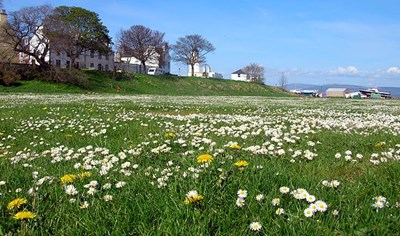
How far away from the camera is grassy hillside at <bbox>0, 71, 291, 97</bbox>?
45.9 metres

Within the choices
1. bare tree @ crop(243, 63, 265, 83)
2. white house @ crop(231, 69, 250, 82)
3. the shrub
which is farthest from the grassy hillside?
white house @ crop(231, 69, 250, 82)

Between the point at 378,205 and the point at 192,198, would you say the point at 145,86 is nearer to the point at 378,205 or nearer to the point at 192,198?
the point at 192,198

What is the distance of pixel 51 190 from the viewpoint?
3230mm

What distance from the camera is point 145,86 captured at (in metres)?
64.9

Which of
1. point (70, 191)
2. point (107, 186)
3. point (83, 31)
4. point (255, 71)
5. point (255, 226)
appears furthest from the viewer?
point (255, 71)

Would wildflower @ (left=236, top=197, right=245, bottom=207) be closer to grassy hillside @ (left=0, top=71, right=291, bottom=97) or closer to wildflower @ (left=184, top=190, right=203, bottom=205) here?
wildflower @ (left=184, top=190, right=203, bottom=205)

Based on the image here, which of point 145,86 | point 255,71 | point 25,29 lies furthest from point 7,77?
point 255,71

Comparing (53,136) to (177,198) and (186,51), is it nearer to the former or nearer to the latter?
(177,198)

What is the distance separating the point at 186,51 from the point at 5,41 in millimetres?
A: 60225

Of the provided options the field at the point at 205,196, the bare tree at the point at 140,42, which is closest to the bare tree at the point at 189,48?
the bare tree at the point at 140,42

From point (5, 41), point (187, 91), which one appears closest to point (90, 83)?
point (5, 41)

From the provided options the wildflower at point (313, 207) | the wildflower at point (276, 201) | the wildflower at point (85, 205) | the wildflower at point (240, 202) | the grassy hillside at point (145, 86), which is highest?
the grassy hillside at point (145, 86)

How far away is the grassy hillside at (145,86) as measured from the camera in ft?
151

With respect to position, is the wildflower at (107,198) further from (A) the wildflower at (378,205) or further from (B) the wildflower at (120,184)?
(A) the wildflower at (378,205)
